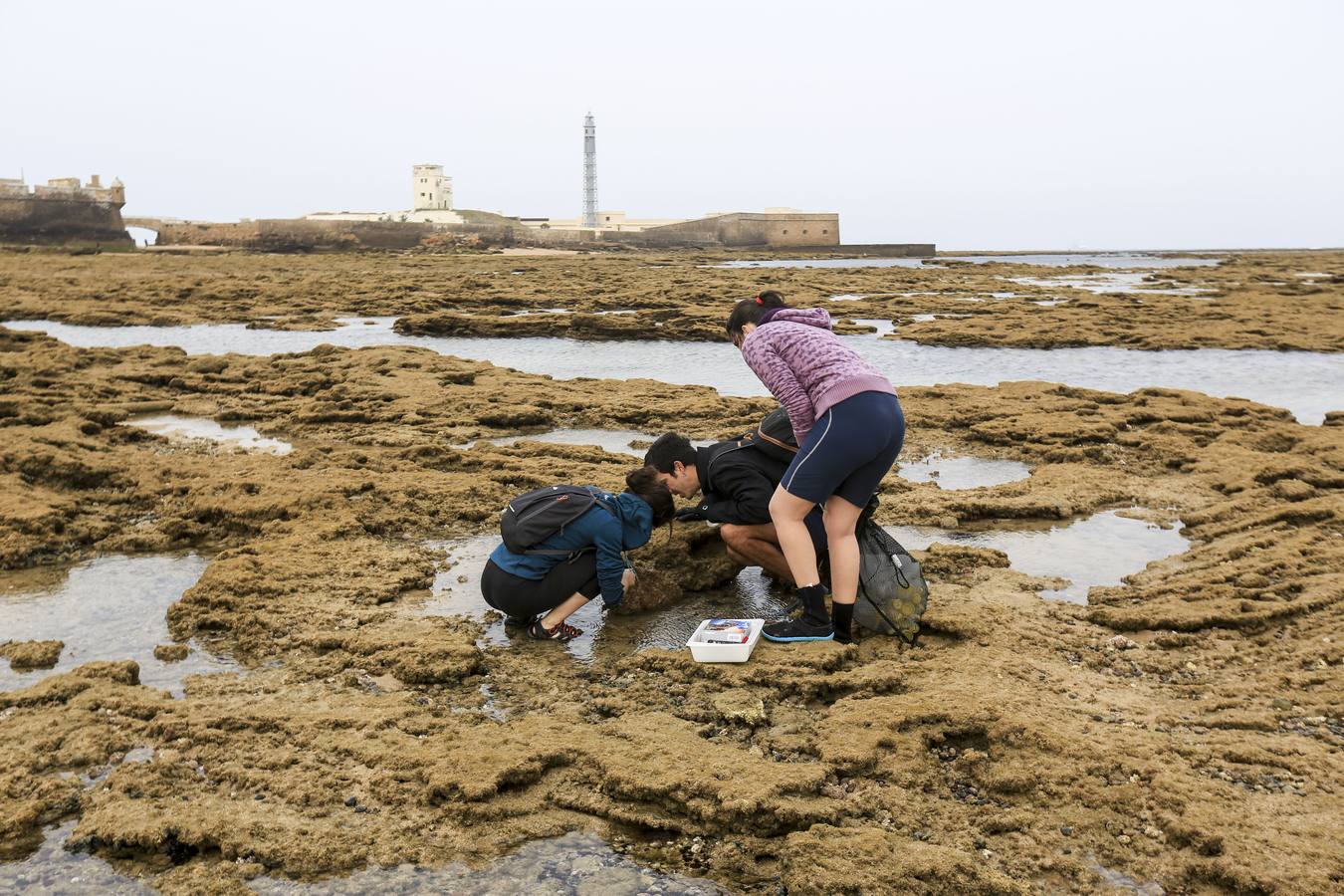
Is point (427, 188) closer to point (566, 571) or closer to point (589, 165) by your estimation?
point (589, 165)

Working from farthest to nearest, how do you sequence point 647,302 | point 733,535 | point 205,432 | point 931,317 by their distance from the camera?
point 647,302 → point 931,317 → point 205,432 → point 733,535

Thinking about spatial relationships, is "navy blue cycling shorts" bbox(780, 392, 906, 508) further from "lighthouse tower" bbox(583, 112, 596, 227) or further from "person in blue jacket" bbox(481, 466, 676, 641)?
"lighthouse tower" bbox(583, 112, 596, 227)

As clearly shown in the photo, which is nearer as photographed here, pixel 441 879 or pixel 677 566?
pixel 441 879

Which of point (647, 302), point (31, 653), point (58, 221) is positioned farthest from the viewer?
point (58, 221)

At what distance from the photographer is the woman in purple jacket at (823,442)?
426 centimetres

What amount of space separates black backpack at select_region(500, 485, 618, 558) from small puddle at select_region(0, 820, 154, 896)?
215 cm

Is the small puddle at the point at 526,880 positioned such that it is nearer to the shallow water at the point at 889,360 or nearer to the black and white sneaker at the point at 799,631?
the black and white sneaker at the point at 799,631

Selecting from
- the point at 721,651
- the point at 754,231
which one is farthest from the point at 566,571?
the point at 754,231

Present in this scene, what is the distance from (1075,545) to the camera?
20.5 ft

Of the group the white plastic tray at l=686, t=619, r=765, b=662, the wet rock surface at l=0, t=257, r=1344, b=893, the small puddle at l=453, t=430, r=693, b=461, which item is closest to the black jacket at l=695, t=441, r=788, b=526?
the wet rock surface at l=0, t=257, r=1344, b=893

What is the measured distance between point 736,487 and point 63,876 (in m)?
3.22

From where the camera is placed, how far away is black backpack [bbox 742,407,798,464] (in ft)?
16.5

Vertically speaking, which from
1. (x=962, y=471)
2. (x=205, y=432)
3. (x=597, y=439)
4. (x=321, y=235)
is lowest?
(x=962, y=471)

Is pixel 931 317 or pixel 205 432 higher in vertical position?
pixel 931 317
